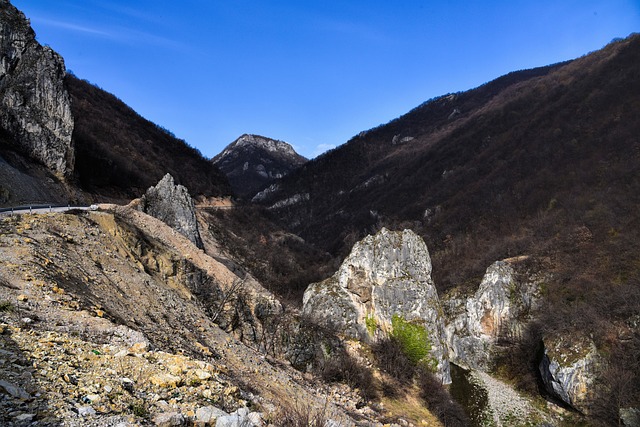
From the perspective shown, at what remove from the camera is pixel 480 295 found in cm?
4184

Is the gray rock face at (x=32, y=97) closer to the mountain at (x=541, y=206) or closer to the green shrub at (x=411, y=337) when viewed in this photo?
the green shrub at (x=411, y=337)

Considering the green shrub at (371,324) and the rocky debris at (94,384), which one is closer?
the rocky debris at (94,384)

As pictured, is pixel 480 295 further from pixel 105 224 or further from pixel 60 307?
pixel 60 307

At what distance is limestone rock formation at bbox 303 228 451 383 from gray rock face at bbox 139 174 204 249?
37.2 feet

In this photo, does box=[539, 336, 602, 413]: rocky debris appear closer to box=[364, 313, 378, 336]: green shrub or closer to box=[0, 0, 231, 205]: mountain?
box=[364, 313, 378, 336]: green shrub

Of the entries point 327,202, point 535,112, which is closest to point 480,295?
point 535,112

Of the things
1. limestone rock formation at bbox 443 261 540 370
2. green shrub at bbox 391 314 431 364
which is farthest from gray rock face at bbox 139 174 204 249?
limestone rock formation at bbox 443 261 540 370

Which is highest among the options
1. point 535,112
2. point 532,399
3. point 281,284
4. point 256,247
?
point 535,112

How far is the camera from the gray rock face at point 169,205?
28.5 meters

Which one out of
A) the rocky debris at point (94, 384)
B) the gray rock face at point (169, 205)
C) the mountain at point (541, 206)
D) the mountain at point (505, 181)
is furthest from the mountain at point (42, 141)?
the mountain at point (505, 181)

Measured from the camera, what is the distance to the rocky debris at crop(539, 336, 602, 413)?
2769cm

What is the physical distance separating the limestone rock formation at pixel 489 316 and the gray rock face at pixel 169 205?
3001 cm

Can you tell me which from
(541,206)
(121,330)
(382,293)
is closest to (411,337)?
(382,293)

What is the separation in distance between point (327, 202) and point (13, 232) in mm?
122409
